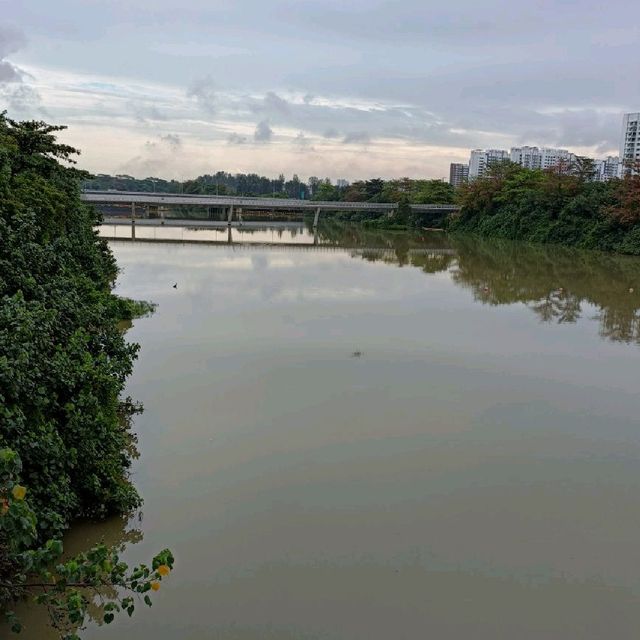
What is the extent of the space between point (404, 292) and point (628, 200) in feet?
53.7

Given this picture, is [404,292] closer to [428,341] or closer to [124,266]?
[428,341]

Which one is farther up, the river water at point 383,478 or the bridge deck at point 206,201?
the bridge deck at point 206,201

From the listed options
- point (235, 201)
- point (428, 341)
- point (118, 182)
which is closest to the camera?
point (428, 341)

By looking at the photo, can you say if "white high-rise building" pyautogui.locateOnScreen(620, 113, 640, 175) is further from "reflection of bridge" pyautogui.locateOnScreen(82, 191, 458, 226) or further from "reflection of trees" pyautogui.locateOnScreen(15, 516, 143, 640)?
"reflection of trees" pyautogui.locateOnScreen(15, 516, 143, 640)

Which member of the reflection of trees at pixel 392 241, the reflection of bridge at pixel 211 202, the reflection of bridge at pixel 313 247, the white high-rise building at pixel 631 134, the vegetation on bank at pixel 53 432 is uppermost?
the white high-rise building at pixel 631 134

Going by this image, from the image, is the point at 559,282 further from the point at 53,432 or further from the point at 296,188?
the point at 296,188

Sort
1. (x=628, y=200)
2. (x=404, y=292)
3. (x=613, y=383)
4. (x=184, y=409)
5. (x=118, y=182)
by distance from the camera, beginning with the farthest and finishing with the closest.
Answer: (x=118, y=182)
(x=628, y=200)
(x=404, y=292)
(x=613, y=383)
(x=184, y=409)

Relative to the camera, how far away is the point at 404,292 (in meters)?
16.1

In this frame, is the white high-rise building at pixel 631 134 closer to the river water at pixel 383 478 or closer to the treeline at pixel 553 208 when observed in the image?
the treeline at pixel 553 208

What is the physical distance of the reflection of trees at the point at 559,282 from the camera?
13.8 m

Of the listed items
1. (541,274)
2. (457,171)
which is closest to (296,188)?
(457,171)

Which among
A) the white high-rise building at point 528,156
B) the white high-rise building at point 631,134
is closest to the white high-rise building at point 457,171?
the white high-rise building at point 528,156

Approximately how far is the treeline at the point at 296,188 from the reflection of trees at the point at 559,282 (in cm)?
1988

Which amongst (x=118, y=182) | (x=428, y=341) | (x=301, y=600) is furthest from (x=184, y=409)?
(x=118, y=182)
